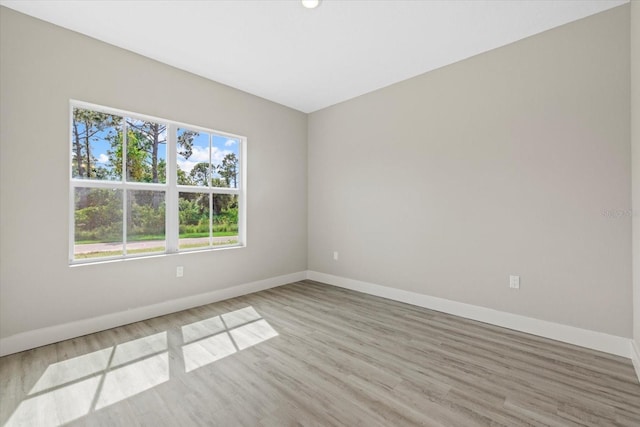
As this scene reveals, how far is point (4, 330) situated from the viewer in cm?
236

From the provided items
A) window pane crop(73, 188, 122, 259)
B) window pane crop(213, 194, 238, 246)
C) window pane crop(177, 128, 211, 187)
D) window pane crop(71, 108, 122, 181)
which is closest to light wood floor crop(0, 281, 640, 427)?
window pane crop(73, 188, 122, 259)

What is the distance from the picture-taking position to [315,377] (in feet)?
6.75

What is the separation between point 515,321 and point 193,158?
13.2ft

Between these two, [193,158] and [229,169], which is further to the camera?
[229,169]

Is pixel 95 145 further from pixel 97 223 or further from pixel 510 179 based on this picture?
pixel 510 179

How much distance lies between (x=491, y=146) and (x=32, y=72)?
4.33m

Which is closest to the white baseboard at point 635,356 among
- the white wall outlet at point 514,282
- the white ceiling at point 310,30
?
the white wall outlet at point 514,282

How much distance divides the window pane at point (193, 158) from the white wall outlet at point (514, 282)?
366cm

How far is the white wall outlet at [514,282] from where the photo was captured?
9.36ft

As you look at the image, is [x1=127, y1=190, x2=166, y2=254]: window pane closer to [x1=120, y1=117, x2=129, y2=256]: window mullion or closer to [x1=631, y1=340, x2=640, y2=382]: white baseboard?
[x1=120, y1=117, x2=129, y2=256]: window mullion

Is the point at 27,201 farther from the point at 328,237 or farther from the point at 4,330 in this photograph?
the point at 328,237

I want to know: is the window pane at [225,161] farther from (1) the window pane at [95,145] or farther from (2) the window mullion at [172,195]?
(1) the window pane at [95,145]

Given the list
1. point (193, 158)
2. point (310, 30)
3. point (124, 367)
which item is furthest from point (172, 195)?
point (310, 30)

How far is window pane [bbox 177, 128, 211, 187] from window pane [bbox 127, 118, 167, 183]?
182 mm
